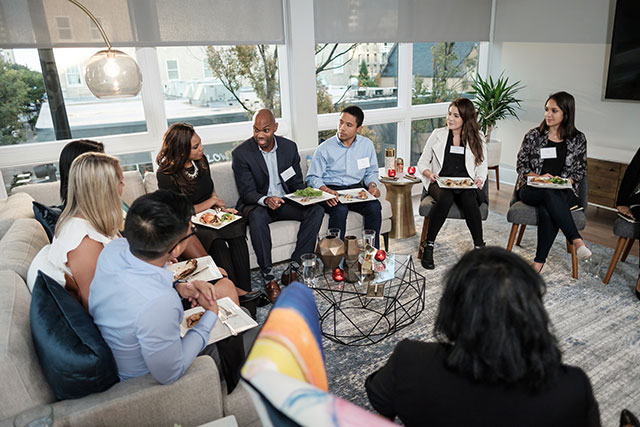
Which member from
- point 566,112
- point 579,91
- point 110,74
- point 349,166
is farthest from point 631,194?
point 110,74

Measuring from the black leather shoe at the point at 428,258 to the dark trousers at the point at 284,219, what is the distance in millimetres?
881

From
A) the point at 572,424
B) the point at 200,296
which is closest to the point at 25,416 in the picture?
the point at 200,296

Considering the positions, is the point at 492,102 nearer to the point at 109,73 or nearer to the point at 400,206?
the point at 400,206

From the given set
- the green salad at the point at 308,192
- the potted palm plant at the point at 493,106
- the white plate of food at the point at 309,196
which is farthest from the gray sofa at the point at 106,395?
the potted palm plant at the point at 493,106

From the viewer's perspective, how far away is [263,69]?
176 inches

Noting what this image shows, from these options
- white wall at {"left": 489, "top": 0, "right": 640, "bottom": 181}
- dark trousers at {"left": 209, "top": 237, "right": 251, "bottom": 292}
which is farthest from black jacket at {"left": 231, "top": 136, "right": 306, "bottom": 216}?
white wall at {"left": 489, "top": 0, "right": 640, "bottom": 181}

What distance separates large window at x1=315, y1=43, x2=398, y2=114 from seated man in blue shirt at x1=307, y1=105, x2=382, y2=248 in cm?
120

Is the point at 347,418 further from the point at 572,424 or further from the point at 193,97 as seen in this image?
the point at 193,97

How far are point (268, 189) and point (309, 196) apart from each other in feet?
1.21

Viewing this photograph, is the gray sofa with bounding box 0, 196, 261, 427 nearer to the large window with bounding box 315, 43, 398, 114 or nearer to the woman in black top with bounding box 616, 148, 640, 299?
the woman in black top with bounding box 616, 148, 640, 299

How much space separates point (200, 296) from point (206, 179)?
156 centimetres

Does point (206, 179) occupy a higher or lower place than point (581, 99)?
lower

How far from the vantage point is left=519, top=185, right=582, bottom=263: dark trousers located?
3.37 metres

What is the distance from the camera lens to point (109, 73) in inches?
90.4
